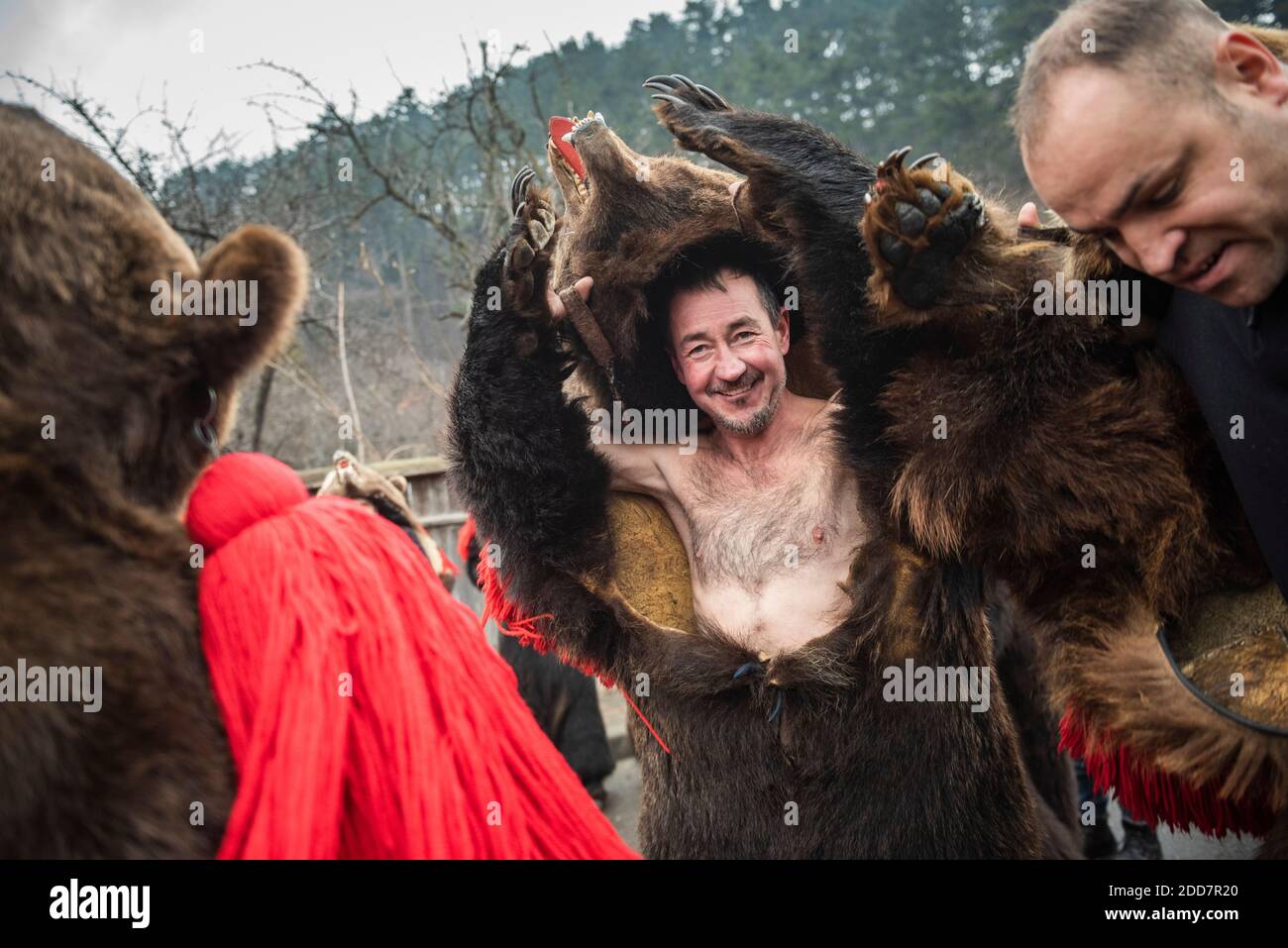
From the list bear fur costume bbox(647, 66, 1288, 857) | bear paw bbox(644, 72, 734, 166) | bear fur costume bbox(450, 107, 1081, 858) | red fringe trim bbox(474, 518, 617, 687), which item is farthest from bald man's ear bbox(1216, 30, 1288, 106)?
red fringe trim bbox(474, 518, 617, 687)

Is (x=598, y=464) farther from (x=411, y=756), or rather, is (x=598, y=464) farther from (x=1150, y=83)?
(x=1150, y=83)

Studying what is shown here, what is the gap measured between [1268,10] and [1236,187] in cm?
1356

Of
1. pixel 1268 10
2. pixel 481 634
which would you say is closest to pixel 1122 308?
pixel 481 634

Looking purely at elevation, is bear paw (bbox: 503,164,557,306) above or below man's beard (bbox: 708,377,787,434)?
above

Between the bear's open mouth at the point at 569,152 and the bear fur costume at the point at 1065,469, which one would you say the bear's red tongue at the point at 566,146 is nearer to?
the bear's open mouth at the point at 569,152

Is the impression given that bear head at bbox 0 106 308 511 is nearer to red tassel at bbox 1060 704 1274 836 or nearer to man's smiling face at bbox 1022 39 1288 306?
man's smiling face at bbox 1022 39 1288 306

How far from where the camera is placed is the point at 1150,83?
138 centimetres

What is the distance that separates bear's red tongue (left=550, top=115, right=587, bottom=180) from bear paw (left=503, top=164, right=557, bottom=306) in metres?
0.21

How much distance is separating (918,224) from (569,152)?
3.20ft

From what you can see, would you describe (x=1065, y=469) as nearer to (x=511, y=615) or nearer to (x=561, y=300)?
(x=561, y=300)

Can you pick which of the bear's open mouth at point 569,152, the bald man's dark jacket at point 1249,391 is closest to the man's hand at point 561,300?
the bear's open mouth at point 569,152

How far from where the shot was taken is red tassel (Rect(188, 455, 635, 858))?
1174mm

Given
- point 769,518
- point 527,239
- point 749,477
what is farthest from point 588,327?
point 769,518

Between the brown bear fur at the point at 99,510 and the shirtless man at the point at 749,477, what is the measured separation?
1190mm
